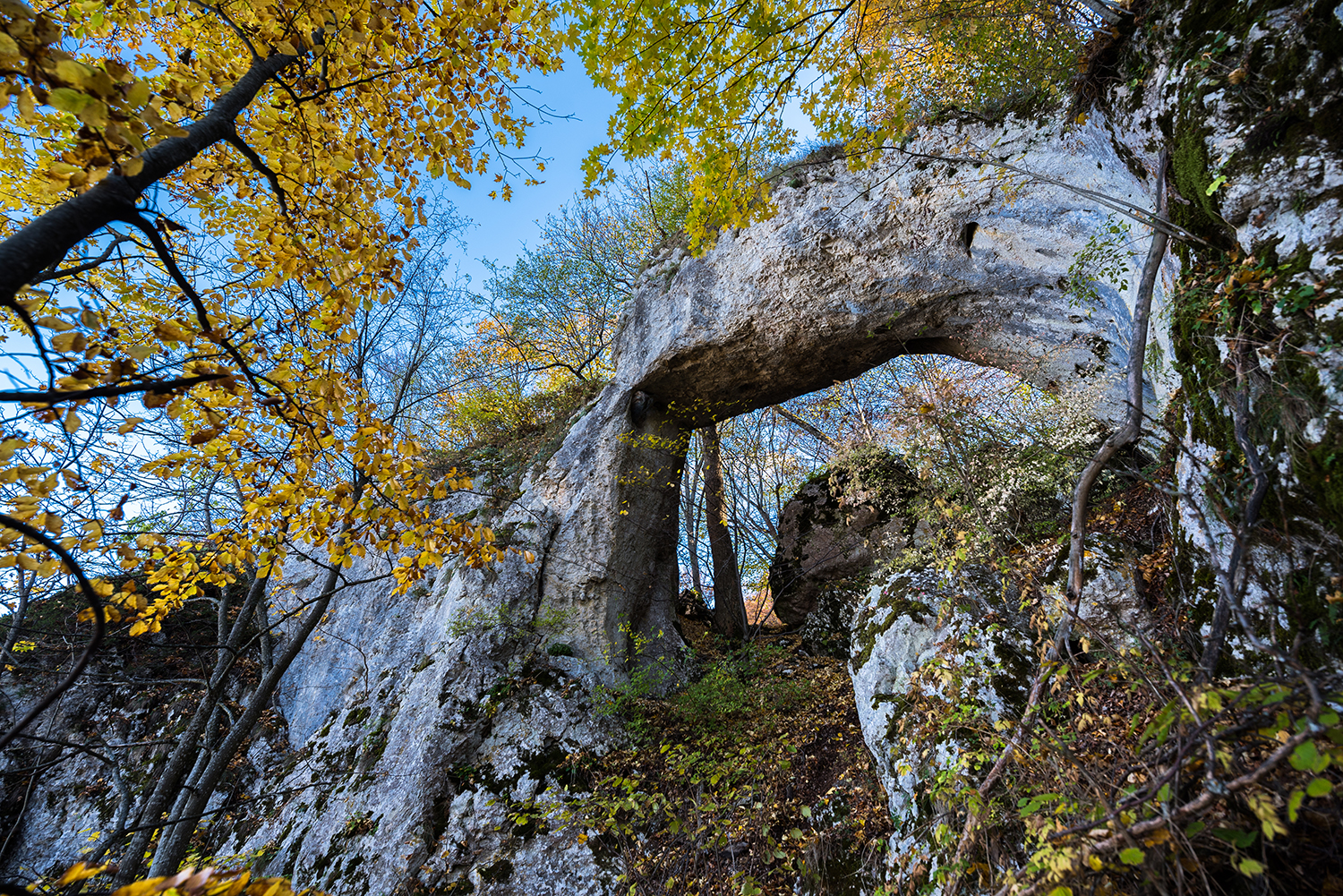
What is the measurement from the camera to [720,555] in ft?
31.0

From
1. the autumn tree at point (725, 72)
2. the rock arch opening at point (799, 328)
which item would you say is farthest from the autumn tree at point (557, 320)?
the autumn tree at point (725, 72)

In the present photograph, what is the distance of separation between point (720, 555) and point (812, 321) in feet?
15.1

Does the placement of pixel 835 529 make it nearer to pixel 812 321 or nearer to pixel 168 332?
pixel 812 321

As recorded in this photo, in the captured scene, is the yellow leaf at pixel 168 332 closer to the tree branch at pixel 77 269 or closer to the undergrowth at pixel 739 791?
the tree branch at pixel 77 269

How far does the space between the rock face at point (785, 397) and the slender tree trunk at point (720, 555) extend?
1.34m

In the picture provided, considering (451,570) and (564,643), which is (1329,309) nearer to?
(564,643)

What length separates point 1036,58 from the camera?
5496 mm

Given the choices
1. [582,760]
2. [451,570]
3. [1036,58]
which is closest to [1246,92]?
[1036,58]

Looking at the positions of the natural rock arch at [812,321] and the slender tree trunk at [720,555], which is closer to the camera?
the natural rock arch at [812,321]

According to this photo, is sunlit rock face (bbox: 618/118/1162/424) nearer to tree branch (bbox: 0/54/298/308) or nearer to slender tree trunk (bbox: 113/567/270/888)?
slender tree trunk (bbox: 113/567/270/888)

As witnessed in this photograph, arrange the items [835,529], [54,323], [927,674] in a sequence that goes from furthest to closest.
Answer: [835,529]
[927,674]
[54,323]

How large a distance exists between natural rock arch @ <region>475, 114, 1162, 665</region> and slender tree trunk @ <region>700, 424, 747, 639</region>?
1308mm

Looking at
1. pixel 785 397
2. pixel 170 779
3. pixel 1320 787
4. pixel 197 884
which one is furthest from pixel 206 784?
pixel 785 397

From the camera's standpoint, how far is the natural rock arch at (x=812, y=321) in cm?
580
